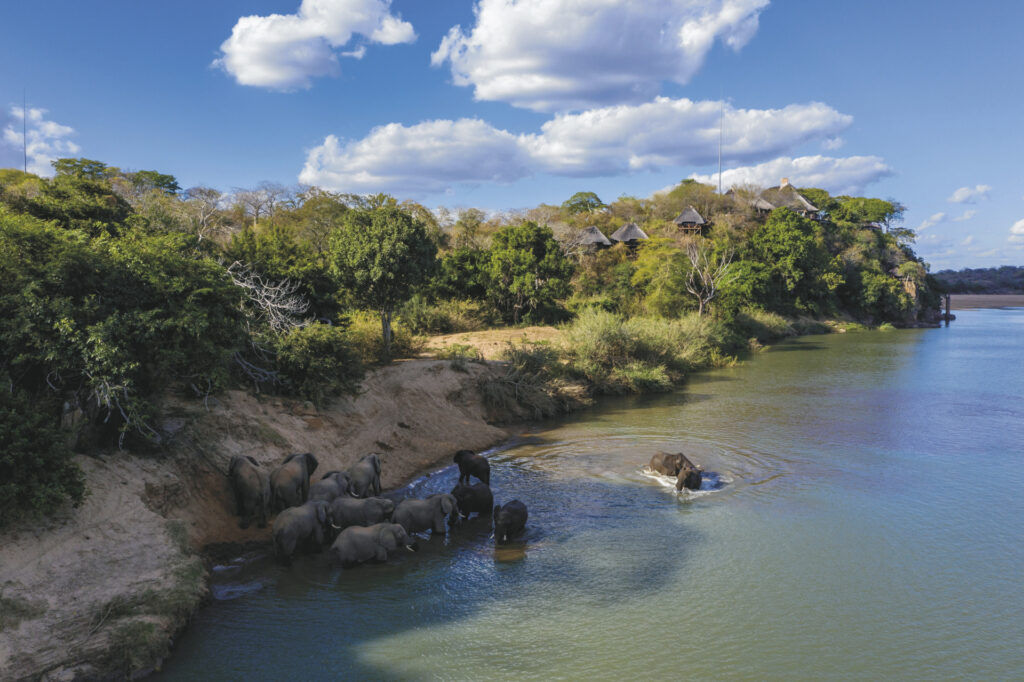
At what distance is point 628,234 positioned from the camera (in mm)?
52688

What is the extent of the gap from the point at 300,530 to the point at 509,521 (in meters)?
3.07

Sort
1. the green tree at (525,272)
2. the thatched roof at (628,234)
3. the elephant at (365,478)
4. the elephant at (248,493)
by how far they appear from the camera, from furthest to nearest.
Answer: the thatched roof at (628,234) < the green tree at (525,272) < the elephant at (365,478) < the elephant at (248,493)

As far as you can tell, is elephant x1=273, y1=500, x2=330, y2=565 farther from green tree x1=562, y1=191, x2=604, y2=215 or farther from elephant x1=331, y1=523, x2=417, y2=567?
green tree x1=562, y1=191, x2=604, y2=215

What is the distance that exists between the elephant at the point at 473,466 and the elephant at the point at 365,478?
5.57ft

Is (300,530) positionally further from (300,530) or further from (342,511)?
(342,511)

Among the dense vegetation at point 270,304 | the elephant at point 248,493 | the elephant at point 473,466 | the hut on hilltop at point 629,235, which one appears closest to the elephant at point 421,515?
the elephant at point 248,493

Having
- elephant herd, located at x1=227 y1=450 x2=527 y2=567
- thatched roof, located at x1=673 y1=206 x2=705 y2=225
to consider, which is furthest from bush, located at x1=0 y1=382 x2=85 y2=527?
thatched roof, located at x1=673 y1=206 x2=705 y2=225

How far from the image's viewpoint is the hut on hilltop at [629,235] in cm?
5225

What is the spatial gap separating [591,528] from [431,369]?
29.5ft

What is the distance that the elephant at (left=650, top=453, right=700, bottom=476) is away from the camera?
501 inches

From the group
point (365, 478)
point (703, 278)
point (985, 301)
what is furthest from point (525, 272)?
point (985, 301)

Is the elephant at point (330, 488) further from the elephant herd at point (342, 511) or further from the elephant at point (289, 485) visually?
the elephant at point (289, 485)

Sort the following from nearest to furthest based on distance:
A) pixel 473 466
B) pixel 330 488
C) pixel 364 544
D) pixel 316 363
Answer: pixel 364 544
pixel 330 488
pixel 473 466
pixel 316 363

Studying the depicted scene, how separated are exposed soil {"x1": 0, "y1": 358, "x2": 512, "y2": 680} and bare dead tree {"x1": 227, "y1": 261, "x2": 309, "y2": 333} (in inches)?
70.2
